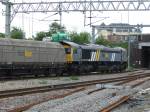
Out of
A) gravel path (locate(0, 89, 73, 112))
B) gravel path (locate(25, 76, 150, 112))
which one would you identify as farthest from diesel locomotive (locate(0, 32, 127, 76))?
gravel path (locate(25, 76, 150, 112))

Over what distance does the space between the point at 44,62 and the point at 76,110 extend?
22508 mm

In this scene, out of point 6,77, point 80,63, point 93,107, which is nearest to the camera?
point 93,107

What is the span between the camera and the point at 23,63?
33.0 meters

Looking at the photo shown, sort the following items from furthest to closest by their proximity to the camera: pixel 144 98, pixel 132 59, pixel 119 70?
pixel 132 59 < pixel 119 70 < pixel 144 98

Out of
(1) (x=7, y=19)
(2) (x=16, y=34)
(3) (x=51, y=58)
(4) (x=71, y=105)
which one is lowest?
(4) (x=71, y=105)

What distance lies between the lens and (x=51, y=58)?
37.5 meters

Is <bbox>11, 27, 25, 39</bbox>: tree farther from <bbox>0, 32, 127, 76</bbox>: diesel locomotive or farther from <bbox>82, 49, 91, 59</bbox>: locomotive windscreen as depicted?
<bbox>82, 49, 91, 59</bbox>: locomotive windscreen

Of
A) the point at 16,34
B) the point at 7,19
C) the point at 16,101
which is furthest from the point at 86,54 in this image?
the point at 16,34

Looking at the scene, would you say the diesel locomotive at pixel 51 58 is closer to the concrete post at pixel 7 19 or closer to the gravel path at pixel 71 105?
the concrete post at pixel 7 19

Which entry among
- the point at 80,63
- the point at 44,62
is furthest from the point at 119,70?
the point at 44,62

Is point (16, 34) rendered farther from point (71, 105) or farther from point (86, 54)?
point (71, 105)

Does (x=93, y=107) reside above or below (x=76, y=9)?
below

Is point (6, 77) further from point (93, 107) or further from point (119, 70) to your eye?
point (119, 70)

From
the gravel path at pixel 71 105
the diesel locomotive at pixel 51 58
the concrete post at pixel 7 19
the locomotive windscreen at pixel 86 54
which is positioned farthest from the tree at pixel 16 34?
the gravel path at pixel 71 105
